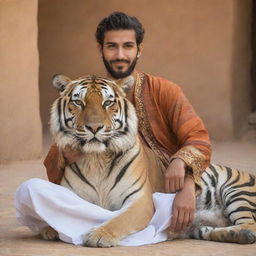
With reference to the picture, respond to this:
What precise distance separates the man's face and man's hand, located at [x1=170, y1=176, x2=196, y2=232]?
2.45 ft

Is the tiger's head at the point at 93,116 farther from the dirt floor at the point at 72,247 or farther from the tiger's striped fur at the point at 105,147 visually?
the dirt floor at the point at 72,247

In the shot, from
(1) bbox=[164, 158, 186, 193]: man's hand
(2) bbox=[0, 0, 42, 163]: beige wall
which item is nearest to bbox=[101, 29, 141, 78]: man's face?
(1) bbox=[164, 158, 186, 193]: man's hand

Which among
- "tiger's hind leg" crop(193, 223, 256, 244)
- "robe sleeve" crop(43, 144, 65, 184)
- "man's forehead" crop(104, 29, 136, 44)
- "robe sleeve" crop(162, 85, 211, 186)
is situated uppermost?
"man's forehead" crop(104, 29, 136, 44)

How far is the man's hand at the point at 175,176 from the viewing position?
4633 mm

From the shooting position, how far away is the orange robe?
4.77 metres

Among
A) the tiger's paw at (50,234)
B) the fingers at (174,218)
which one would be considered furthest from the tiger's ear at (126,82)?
the tiger's paw at (50,234)

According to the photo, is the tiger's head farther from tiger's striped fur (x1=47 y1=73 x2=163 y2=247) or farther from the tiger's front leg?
the tiger's front leg

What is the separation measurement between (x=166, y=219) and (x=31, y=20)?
4.73 m

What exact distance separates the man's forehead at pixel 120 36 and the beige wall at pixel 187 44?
5.78m

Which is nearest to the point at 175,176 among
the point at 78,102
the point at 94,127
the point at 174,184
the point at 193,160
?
the point at 174,184

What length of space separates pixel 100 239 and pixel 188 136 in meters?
0.79

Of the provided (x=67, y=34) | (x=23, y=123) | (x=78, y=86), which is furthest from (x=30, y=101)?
(x=78, y=86)

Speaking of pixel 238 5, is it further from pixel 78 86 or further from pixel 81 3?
pixel 78 86

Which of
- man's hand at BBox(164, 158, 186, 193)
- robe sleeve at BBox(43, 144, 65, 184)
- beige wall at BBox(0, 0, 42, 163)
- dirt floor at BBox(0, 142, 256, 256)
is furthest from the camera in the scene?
beige wall at BBox(0, 0, 42, 163)
